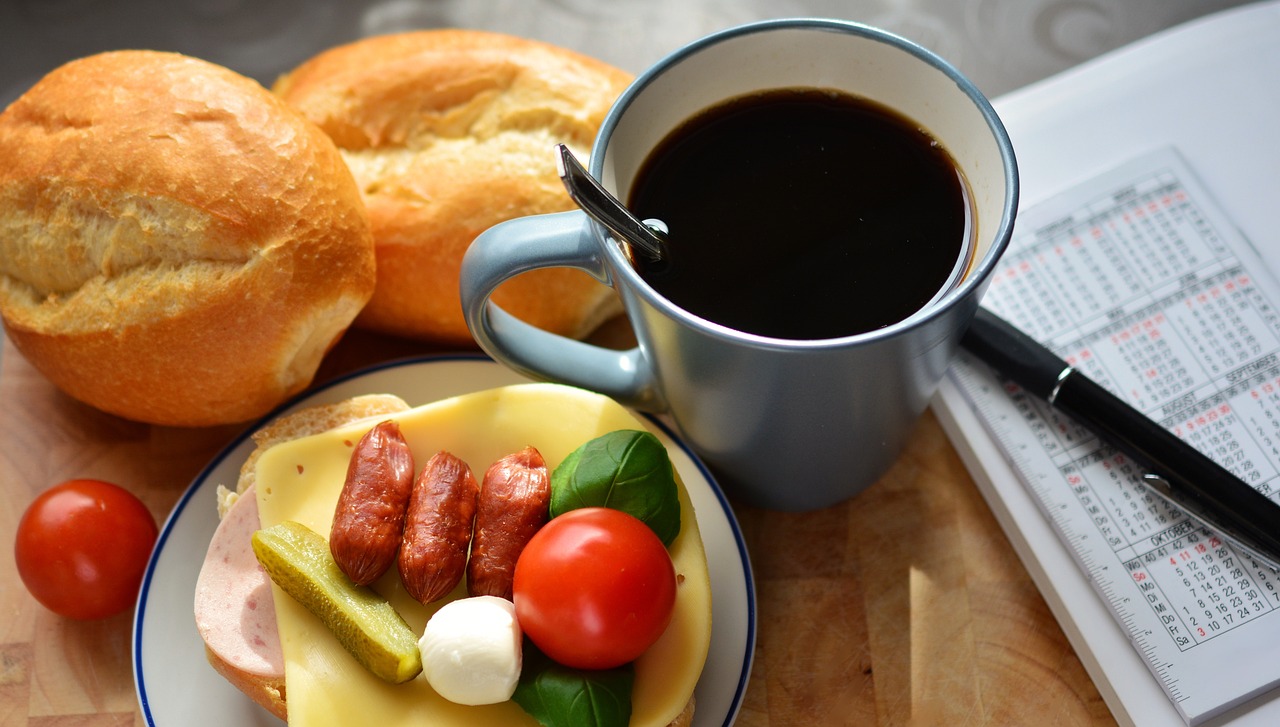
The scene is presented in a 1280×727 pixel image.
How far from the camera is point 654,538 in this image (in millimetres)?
1162

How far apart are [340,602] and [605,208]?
1.69 ft

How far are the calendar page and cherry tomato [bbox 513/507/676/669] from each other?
22.7 inches

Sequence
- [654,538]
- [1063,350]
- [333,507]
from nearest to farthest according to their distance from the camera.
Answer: [654,538]
[333,507]
[1063,350]

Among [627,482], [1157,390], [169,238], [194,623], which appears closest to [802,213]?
[627,482]

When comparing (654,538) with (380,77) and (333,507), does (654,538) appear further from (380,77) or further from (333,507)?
(380,77)

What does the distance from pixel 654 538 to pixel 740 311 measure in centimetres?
26

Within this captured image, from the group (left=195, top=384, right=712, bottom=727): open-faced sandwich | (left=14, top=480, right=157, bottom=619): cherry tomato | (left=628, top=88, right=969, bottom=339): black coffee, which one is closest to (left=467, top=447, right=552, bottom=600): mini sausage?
(left=195, top=384, right=712, bottom=727): open-faced sandwich

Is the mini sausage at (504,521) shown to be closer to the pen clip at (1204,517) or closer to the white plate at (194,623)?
the white plate at (194,623)

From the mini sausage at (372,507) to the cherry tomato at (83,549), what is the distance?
342 mm

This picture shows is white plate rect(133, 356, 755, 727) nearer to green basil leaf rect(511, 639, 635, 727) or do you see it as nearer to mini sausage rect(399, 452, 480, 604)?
green basil leaf rect(511, 639, 635, 727)

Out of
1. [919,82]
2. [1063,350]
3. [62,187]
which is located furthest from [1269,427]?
[62,187]

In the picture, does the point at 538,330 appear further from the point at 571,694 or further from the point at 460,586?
the point at 571,694

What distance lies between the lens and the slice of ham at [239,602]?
1.25m

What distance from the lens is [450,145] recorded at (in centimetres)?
156
